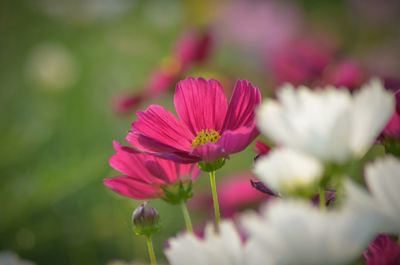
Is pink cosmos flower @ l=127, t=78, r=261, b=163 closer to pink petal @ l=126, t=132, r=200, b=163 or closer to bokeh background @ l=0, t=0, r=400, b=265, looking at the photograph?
pink petal @ l=126, t=132, r=200, b=163

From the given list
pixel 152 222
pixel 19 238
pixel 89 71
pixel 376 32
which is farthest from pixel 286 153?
pixel 376 32

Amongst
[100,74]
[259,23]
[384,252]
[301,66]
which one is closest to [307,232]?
[384,252]

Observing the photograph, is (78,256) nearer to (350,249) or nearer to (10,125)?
(10,125)

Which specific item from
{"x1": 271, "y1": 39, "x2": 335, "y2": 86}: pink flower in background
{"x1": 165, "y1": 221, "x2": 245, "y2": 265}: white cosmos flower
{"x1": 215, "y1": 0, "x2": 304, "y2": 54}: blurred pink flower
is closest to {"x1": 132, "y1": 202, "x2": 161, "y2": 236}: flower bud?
{"x1": 165, "y1": 221, "x2": 245, "y2": 265}: white cosmos flower

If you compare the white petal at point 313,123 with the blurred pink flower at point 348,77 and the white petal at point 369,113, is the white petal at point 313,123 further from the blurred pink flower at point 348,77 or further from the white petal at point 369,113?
the blurred pink flower at point 348,77

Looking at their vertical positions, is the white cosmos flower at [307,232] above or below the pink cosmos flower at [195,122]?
below

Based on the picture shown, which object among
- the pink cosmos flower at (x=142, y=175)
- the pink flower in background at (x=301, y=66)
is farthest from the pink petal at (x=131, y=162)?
the pink flower in background at (x=301, y=66)

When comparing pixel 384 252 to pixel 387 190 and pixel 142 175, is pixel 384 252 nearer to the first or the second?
pixel 387 190

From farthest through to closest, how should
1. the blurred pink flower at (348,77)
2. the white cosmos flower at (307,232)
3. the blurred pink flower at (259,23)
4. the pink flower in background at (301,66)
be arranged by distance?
the blurred pink flower at (259,23)
the pink flower in background at (301,66)
the blurred pink flower at (348,77)
the white cosmos flower at (307,232)

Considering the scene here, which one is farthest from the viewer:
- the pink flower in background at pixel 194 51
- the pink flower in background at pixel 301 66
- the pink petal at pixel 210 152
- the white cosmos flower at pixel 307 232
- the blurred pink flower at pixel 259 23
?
the blurred pink flower at pixel 259 23
